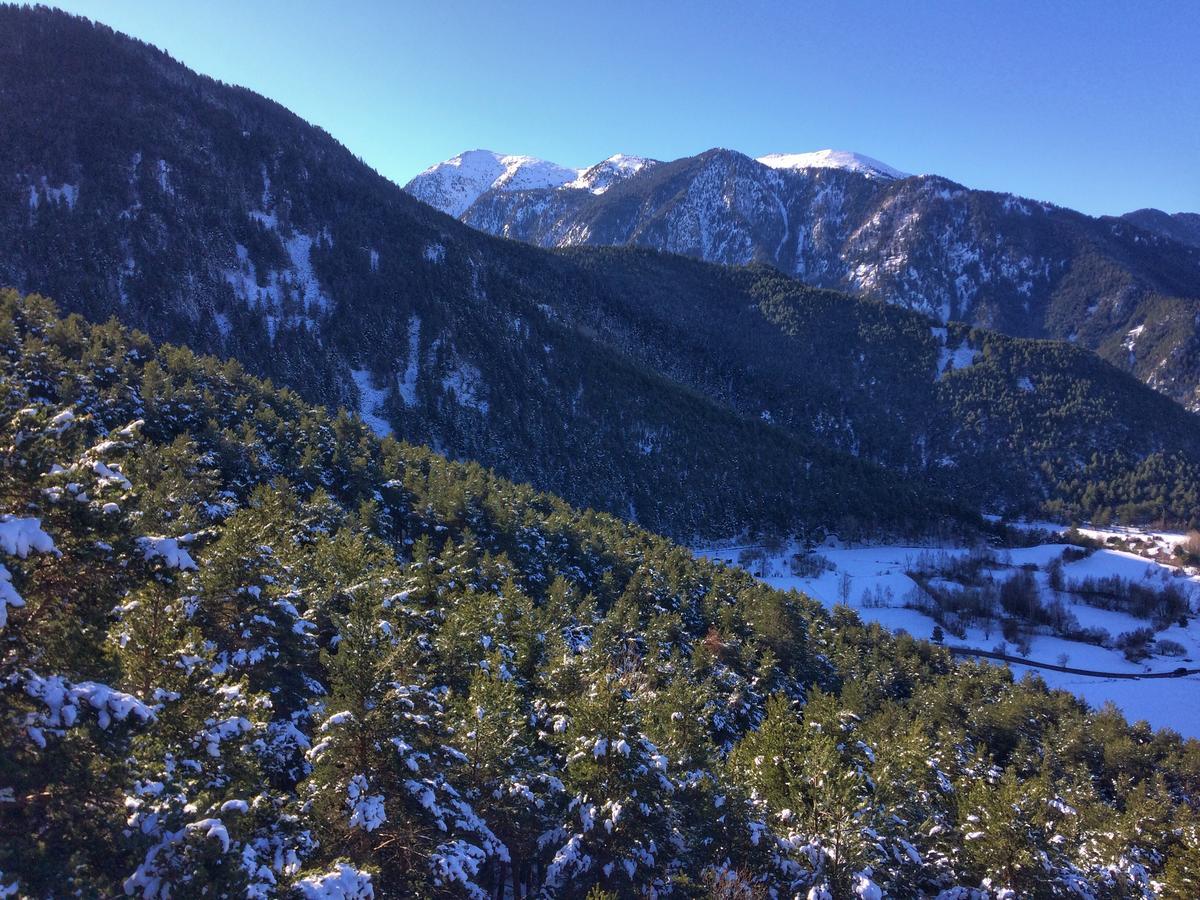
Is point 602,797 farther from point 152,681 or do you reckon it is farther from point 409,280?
point 409,280

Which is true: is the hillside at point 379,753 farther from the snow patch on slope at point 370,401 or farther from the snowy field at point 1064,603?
the snow patch on slope at point 370,401

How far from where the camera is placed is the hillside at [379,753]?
8.95 m

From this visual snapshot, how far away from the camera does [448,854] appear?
13.2 metres

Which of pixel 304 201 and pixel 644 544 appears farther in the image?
pixel 304 201

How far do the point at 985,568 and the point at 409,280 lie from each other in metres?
173

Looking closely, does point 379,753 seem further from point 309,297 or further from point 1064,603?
point 309,297

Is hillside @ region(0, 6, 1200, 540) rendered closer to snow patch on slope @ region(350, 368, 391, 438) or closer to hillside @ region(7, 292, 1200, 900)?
snow patch on slope @ region(350, 368, 391, 438)

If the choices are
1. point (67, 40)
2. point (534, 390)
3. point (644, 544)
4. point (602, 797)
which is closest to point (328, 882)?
point (602, 797)

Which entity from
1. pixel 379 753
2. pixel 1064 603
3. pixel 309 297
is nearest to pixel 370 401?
pixel 309 297

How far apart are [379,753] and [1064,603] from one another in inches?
6484

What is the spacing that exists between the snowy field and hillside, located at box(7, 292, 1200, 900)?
6503 centimetres

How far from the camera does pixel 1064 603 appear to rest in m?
137

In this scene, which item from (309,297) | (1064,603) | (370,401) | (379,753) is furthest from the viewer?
(309,297)

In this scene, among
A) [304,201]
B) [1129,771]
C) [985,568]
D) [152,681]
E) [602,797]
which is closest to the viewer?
[152,681]
